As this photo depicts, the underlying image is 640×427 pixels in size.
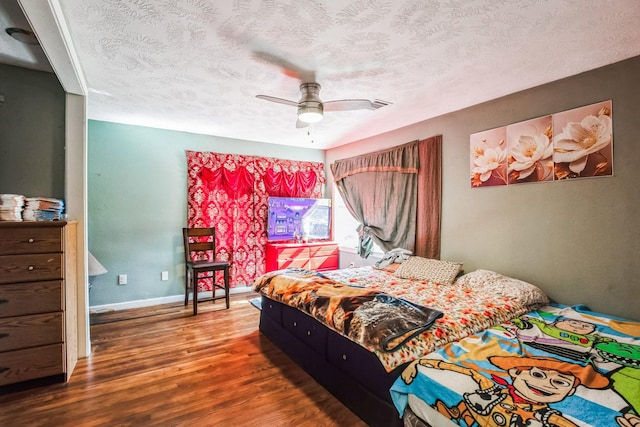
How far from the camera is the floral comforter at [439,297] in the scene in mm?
1772

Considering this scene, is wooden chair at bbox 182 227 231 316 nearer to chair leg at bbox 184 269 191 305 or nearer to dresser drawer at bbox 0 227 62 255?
chair leg at bbox 184 269 191 305

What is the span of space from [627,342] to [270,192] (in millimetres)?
4170

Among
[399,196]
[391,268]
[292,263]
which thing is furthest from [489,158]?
[292,263]

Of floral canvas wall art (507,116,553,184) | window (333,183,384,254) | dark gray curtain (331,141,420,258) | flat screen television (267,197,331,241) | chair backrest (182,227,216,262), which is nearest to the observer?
floral canvas wall art (507,116,553,184)

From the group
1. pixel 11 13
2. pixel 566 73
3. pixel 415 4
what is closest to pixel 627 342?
pixel 566 73

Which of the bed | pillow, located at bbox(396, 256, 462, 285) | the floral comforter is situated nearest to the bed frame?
the bed

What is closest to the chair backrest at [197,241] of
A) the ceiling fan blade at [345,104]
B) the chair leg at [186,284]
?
the chair leg at [186,284]

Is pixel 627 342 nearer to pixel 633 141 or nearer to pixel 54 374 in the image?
pixel 633 141

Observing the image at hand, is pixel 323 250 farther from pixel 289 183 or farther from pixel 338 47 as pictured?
pixel 338 47

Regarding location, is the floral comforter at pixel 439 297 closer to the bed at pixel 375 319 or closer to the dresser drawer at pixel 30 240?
Result: the bed at pixel 375 319

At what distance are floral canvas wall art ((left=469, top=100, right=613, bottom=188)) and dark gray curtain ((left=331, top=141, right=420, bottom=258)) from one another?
825mm

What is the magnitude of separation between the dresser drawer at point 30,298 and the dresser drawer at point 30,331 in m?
0.04

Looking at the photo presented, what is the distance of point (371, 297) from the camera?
7.18ft

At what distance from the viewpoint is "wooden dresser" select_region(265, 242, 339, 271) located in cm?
461
